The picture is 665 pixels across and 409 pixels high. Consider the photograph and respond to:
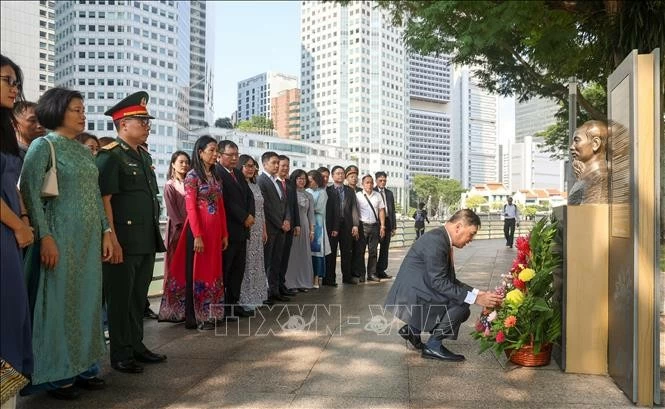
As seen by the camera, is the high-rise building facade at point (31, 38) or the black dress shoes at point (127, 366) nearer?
the black dress shoes at point (127, 366)

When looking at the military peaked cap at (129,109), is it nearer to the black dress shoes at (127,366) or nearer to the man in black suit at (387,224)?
the black dress shoes at (127,366)

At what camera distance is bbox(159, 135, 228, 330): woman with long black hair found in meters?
4.98

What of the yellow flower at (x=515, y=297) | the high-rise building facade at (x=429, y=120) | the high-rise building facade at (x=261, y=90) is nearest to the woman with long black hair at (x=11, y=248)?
the yellow flower at (x=515, y=297)

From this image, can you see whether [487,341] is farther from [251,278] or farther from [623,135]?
[251,278]

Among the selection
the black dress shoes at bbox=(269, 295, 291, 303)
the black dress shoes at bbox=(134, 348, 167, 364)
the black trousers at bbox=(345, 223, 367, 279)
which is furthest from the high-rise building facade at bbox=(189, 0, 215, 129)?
the black dress shoes at bbox=(134, 348, 167, 364)

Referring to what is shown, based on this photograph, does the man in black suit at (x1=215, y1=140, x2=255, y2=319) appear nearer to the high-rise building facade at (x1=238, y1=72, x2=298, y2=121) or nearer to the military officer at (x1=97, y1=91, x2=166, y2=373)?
the military officer at (x1=97, y1=91, x2=166, y2=373)

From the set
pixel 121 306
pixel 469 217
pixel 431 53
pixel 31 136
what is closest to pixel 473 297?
pixel 469 217

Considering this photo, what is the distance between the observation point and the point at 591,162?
4023 millimetres

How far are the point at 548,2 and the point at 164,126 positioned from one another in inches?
3438

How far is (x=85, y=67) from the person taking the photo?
8938 centimetres

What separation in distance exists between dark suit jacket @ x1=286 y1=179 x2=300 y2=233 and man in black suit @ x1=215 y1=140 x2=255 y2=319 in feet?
4.47

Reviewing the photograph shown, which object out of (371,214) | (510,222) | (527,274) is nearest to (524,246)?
(527,274)

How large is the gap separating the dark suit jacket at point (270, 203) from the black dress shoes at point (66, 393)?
3560 millimetres

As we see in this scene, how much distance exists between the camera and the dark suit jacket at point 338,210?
27.3ft
